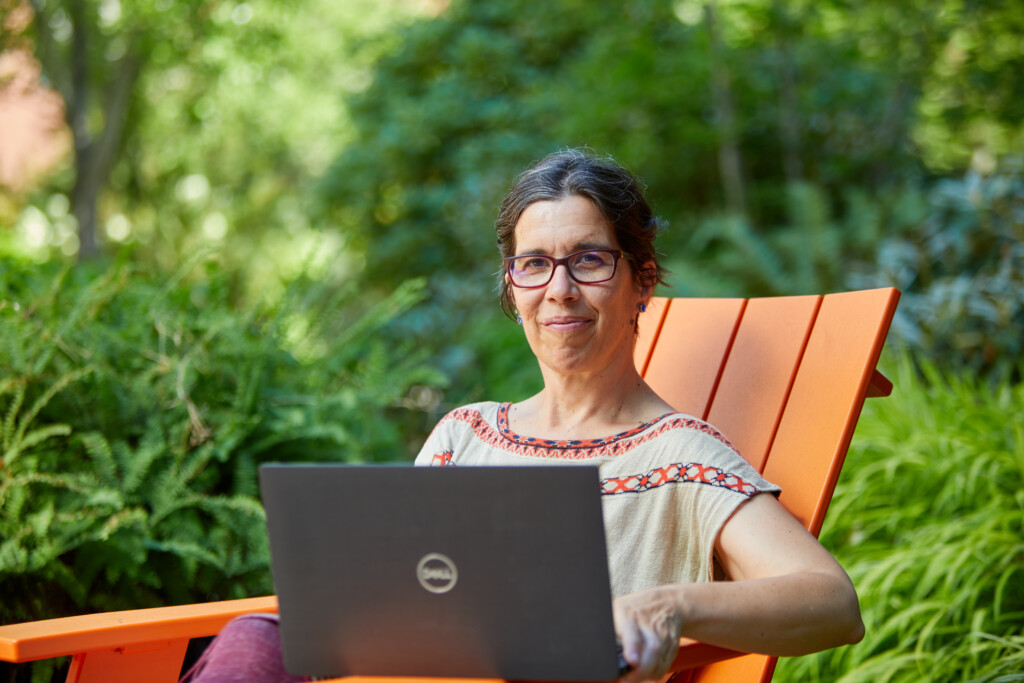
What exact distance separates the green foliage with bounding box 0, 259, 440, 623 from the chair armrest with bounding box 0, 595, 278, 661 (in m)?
0.82

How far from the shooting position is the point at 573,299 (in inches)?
67.2

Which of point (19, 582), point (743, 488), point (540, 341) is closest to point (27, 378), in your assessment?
point (19, 582)

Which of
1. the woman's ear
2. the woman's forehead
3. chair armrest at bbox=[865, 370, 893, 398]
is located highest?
the woman's forehead

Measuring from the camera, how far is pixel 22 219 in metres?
12.7

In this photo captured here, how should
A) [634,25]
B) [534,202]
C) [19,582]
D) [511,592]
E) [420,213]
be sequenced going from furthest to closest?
1. [420,213]
2. [634,25]
3. [19,582]
4. [534,202]
5. [511,592]

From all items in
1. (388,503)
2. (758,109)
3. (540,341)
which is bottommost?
(388,503)

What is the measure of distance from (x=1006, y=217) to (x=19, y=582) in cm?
484

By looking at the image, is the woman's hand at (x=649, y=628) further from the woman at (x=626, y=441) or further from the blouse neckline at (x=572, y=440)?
the blouse neckline at (x=572, y=440)

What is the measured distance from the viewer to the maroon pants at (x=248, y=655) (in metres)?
1.34

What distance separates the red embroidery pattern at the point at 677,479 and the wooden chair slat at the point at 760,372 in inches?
16.1

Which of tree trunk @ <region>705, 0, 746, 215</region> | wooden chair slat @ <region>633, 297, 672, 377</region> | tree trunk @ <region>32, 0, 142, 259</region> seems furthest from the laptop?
tree trunk @ <region>32, 0, 142, 259</region>

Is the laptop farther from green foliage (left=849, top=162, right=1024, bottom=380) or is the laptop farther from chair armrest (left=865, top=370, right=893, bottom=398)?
green foliage (left=849, top=162, right=1024, bottom=380)

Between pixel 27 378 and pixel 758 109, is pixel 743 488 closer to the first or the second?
pixel 27 378

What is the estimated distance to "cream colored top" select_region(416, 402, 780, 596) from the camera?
150 cm
